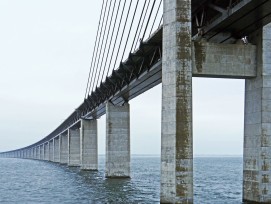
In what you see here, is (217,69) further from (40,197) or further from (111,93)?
(111,93)

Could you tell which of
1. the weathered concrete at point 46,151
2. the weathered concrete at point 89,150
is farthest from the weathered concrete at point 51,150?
the weathered concrete at point 89,150

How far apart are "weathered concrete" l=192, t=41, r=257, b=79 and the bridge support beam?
0.88m

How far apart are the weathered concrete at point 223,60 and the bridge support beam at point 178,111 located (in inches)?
34.6

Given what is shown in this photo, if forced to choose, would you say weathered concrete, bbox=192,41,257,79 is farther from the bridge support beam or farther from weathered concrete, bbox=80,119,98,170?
weathered concrete, bbox=80,119,98,170

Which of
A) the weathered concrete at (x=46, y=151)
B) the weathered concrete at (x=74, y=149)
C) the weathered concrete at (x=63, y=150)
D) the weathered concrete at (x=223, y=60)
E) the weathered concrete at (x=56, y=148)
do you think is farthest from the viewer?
the weathered concrete at (x=46, y=151)

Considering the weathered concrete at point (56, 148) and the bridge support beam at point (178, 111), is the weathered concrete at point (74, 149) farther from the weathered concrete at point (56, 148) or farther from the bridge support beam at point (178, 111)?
the bridge support beam at point (178, 111)

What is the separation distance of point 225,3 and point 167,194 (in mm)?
11711

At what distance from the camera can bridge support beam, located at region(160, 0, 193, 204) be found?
25.0 m

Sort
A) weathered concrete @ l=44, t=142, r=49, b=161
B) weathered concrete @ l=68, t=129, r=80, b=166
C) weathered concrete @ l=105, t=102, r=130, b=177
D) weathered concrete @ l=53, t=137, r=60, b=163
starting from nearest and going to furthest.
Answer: weathered concrete @ l=105, t=102, r=130, b=177, weathered concrete @ l=68, t=129, r=80, b=166, weathered concrete @ l=53, t=137, r=60, b=163, weathered concrete @ l=44, t=142, r=49, b=161

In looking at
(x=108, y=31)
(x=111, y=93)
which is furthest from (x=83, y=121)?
(x=108, y=31)

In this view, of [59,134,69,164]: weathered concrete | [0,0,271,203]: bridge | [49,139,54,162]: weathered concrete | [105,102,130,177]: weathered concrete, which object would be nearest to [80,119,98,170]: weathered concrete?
[105,102,130,177]: weathered concrete

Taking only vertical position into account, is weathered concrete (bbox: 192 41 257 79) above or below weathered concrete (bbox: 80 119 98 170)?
above

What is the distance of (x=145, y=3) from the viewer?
33.1 m

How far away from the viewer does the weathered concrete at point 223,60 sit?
26.1m
